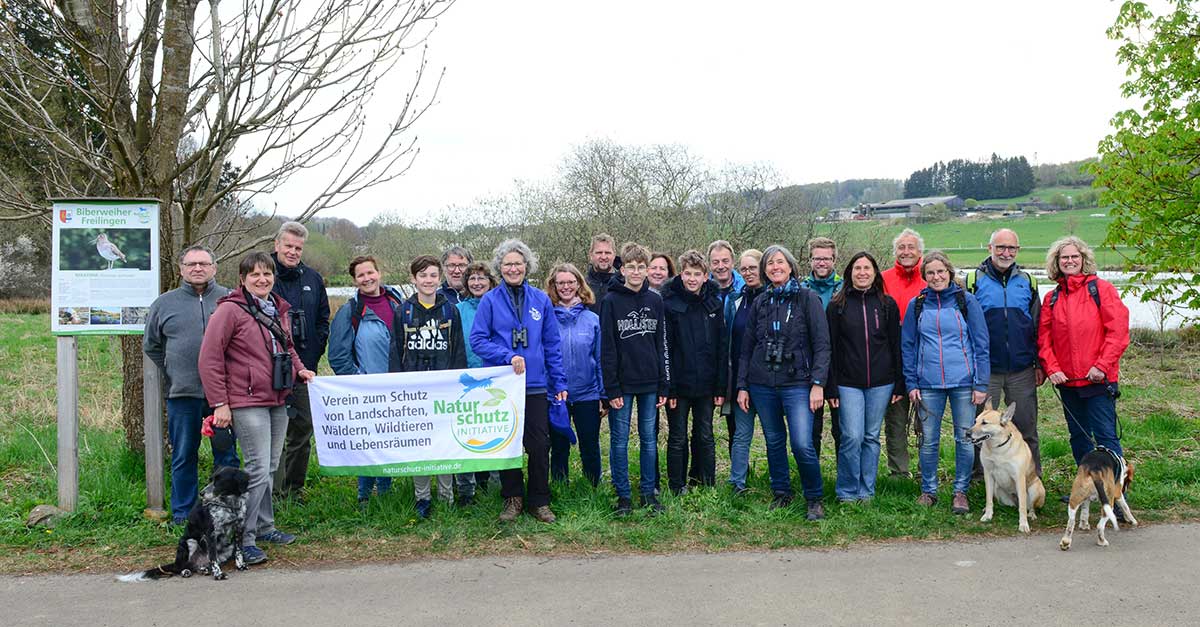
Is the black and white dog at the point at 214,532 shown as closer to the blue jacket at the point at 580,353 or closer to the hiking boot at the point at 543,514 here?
the hiking boot at the point at 543,514

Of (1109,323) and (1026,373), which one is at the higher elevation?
(1109,323)

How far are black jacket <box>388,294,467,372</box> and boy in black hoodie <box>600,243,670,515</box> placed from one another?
123 cm

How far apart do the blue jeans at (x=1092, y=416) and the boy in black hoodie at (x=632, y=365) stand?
11.4 ft

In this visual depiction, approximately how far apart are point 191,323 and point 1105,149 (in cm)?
1281

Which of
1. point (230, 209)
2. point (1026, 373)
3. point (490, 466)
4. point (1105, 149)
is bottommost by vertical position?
point (490, 466)

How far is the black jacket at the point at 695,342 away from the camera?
23.2ft

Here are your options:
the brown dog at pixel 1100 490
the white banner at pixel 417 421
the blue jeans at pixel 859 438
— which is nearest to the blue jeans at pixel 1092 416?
the brown dog at pixel 1100 490

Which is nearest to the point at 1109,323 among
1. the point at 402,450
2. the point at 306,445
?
the point at 402,450

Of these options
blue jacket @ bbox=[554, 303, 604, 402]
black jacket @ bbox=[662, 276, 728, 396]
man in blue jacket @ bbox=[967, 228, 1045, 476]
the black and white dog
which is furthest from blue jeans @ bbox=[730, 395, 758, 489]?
the black and white dog

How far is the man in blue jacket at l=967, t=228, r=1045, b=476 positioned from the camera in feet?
23.1

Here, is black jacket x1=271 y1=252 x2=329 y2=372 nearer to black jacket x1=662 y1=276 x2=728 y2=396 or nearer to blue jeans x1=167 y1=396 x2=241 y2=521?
blue jeans x1=167 y1=396 x2=241 y2=521

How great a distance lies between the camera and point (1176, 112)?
12188 mm

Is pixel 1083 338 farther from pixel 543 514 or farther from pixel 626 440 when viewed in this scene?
pixel 543 514

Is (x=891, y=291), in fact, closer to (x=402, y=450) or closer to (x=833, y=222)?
(x=402, y=450)
